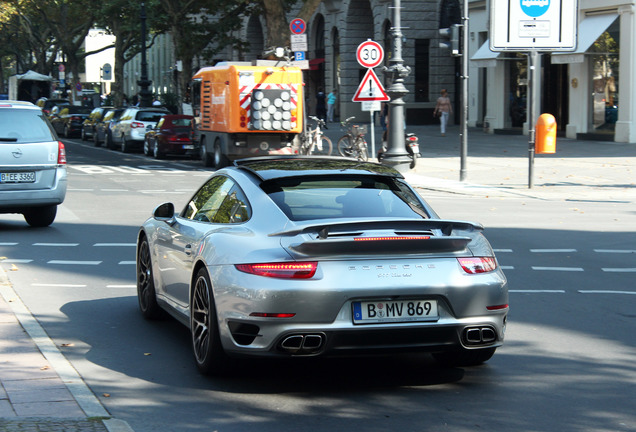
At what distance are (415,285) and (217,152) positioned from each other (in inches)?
910

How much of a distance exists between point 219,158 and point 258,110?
6.78 feet

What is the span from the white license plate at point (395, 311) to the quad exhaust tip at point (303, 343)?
0.23 metres

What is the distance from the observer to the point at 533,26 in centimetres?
2230

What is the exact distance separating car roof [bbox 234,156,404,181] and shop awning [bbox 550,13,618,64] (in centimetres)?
2743

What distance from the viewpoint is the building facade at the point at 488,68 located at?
32938 mm

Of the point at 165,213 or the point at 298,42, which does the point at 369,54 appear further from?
the point at 165,213

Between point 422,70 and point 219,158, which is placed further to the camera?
point 422,70

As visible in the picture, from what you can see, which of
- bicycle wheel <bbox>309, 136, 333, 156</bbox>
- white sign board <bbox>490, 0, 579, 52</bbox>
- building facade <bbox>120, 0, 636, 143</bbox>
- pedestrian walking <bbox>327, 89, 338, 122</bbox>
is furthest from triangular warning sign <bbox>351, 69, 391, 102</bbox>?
pedestrian walking <bbox>327, 89, 338, 122</bbox>

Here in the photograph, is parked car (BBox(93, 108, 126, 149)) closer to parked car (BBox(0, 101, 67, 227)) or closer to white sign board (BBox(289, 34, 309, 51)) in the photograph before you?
white sign board (BBox(289, 34, 309, 51))

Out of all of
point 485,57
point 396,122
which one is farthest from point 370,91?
point 485,57

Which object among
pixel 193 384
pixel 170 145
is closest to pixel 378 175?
pixel 193 384

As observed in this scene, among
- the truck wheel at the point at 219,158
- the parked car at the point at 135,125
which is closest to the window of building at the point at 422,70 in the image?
the parked car at the point at 135,125

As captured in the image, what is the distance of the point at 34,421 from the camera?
5.12 meters

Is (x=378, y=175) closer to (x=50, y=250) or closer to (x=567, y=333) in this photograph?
(x=567, y=333)
